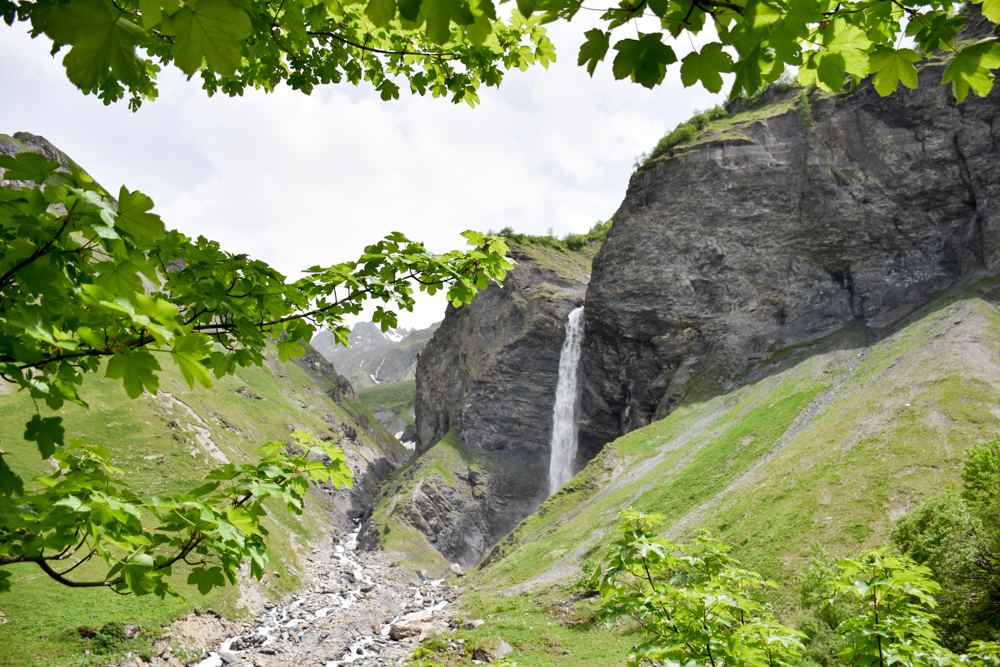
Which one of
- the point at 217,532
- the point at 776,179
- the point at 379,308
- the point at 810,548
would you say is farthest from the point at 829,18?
the point at 776,179

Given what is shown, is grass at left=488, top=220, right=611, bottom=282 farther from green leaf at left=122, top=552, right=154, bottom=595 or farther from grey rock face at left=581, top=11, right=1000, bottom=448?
green leaf at left=122, top=552, right=154, bottom=595

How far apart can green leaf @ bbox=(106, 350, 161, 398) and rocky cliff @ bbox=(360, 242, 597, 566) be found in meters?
53.2

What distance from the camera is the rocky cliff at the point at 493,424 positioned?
55500 millimetres

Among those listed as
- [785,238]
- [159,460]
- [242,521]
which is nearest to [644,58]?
[242,521]

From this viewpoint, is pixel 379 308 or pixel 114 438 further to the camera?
pixel 114 438

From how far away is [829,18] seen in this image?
221 centimetres

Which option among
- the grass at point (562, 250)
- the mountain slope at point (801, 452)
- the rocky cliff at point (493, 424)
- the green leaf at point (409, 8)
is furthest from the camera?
the grass at point (562, 250)

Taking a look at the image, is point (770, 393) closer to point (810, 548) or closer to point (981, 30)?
point (810, 548)

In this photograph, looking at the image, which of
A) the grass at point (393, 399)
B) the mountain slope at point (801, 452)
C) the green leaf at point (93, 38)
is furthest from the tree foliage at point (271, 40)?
the grass at point (393, 399)

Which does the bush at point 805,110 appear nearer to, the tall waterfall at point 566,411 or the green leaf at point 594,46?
the tall waterfall at point 566,411

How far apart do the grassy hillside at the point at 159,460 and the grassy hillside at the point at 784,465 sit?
15022mm

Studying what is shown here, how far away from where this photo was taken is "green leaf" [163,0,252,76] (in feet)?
5.52

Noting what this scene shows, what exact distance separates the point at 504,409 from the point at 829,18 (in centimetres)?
6348

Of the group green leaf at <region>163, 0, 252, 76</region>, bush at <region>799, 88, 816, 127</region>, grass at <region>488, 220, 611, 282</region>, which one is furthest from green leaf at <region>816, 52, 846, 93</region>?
grass at <region>488, 220, 611, 282</region>
